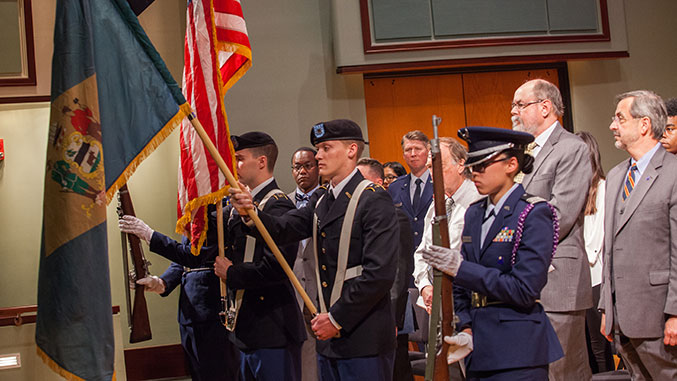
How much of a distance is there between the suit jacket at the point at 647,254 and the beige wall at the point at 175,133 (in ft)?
12.5

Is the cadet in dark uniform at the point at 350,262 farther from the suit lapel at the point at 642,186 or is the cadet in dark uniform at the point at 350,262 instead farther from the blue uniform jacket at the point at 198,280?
the suit lapel at the point at 642,186

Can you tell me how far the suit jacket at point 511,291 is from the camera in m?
2.41

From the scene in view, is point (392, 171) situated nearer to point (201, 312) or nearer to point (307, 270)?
point (307, 270)

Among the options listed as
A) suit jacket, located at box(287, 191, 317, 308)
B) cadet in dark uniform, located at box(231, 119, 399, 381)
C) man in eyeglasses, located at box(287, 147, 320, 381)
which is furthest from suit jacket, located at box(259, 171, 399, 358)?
suit jacket, located at box(287, 191, 317, 308)

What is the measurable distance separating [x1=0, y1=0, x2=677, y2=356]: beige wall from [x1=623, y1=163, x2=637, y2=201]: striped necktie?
3.73 metres

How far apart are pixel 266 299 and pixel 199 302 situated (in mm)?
745

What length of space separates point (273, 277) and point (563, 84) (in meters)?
5.02

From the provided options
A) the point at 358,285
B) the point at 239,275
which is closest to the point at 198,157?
the point at 239,275

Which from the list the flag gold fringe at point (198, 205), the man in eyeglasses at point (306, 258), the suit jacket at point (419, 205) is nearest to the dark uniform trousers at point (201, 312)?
the flag gold fringe at point (198, 205)

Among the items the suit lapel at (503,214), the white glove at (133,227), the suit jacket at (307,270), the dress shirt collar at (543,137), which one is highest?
the dress shirt collar at (543,137)

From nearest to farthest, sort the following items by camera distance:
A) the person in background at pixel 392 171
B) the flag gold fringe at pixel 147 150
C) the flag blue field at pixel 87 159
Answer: the flag blue field at pixel 87 159 → the flag gold fringe at pixel 147 150 → the person in background at pixel 392 171

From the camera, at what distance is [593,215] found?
4.62 meters

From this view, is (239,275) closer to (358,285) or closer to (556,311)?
(358,285)

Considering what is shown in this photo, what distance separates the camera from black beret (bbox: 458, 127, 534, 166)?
2.55 m
